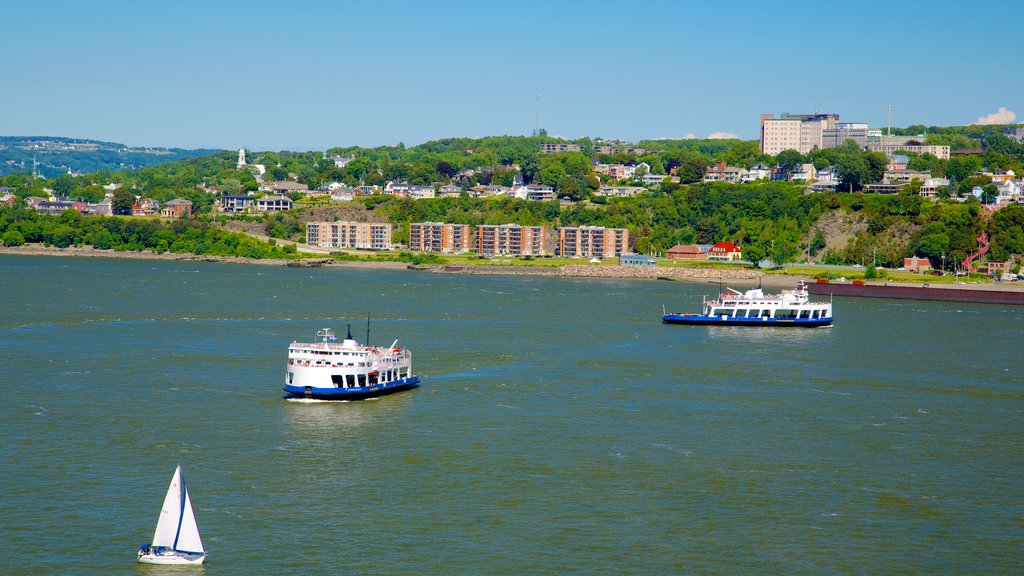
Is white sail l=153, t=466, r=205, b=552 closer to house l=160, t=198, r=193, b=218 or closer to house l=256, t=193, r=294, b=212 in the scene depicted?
house l=256, t=193, r=294, b=212

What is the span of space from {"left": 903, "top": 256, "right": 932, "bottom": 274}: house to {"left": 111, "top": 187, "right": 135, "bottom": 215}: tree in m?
109

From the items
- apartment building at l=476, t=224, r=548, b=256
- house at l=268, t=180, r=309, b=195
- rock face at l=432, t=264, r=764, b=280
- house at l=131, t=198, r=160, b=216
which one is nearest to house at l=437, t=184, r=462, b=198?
house at l=268, t=180, r=309, b=195

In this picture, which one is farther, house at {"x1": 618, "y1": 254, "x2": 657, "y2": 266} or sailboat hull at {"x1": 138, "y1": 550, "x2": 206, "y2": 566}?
house at {"x1": 618, "y1": 254, "x2": 657, "y2": 266}

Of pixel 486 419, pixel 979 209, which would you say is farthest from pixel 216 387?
pixel 979 209

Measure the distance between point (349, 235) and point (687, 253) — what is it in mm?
44530

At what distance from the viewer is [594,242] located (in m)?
142

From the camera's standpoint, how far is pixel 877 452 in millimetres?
33906

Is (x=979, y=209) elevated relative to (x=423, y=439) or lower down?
elevated

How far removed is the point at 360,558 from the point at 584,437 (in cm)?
1197

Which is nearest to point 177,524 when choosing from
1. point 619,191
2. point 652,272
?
point 652,272

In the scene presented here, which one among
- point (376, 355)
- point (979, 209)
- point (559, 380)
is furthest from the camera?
point (979, 209)

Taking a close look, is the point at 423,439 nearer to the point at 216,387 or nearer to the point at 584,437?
the point at 584,437

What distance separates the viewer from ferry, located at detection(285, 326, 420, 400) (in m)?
40.2

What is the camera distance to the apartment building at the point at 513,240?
474 feet
